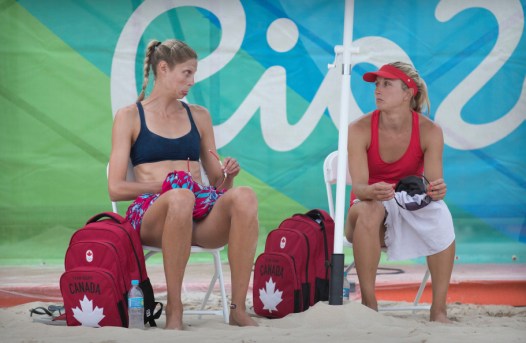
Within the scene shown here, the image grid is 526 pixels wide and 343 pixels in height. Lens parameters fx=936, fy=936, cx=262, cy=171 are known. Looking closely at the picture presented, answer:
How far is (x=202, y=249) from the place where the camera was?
385cm

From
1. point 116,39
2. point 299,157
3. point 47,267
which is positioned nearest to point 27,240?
point 47,267

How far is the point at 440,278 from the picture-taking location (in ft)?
13.1

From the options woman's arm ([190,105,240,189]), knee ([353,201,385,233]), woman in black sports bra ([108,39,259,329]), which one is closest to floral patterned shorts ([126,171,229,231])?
woman in black sports bra ([108,39,259,329])

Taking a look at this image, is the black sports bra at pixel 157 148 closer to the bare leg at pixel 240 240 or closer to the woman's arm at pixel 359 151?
the bare leg at pixel 240 240

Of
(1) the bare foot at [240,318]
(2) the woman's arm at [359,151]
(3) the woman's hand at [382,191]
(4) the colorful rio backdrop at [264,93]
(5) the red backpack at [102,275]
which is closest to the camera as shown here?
(5) the red backpack at [102,275]

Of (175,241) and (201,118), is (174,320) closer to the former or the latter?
(175,241)

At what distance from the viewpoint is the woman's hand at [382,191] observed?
386cm

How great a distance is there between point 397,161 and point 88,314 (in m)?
1.54

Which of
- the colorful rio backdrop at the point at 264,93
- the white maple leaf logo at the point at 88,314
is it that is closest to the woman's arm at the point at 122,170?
the white maple leaf logo at the point at 88,314

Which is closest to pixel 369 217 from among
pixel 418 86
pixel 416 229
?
pixel 416 229

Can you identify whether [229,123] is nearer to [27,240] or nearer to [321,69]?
[321,69]

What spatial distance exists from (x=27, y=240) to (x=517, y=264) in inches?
112

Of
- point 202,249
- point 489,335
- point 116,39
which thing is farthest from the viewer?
point 116,39

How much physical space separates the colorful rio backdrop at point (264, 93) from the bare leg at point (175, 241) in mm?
1827
